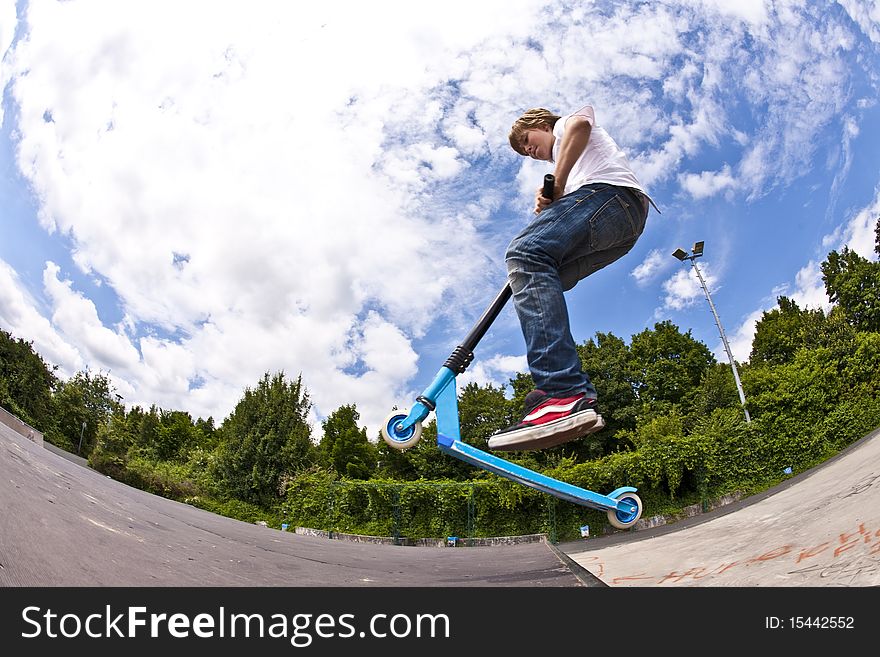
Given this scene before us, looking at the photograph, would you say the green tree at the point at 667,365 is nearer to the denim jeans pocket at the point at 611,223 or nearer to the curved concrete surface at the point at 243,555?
the curved concrete surface at the point at 243,555

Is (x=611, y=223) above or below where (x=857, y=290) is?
below

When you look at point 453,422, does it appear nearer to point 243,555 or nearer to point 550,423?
point 550,423

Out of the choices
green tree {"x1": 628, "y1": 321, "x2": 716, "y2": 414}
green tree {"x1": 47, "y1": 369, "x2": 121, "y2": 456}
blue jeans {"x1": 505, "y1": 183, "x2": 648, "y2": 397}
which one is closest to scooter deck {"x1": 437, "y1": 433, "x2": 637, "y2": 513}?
blue jeans {"x1": 505, "y1": 183, "x2": 648, "y2": 397}

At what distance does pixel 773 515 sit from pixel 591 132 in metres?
2.34

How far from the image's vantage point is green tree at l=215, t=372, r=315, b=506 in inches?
181

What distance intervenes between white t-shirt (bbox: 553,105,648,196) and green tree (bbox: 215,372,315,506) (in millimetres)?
4407

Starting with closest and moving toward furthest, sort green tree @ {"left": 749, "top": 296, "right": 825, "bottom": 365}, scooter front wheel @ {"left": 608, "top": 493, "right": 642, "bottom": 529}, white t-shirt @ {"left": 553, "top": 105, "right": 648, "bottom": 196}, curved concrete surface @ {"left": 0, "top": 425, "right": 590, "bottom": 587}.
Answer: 1. curved concrete surface @ {"left": 0, "top": 425, "right": 590, "bottom": 587}
2. white t-shirt @ {"left": 553, "top": 105, "right": 648, "bottom": 196}
3. scooter front wheel @ {"left": 608, "top": 493, "right": 642, "bottom": 529}
4. green tree @ {"left": 749, "top": 296, "right": 825, "bottom": 365}

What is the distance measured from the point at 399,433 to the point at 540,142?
1156mm

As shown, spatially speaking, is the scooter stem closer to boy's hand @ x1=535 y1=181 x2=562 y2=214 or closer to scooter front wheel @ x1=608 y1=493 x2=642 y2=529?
boy's hand @ x1=535 y1=181 x2=562 y2=214

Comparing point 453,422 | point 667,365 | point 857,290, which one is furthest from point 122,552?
point 857,290

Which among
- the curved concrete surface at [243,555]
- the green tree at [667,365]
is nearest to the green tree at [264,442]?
the curved concrete surface at [243,555]

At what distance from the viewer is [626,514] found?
78.6 inches
